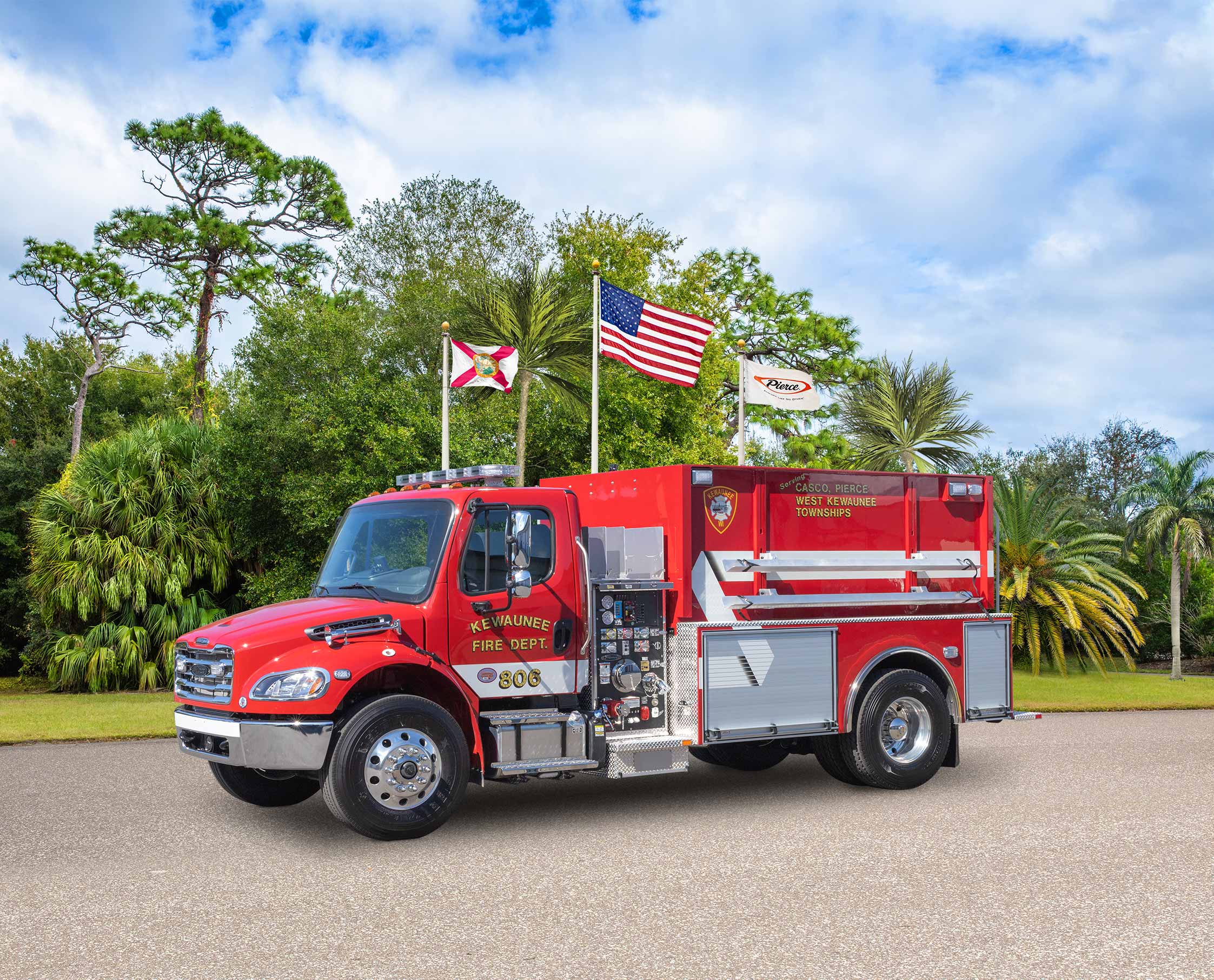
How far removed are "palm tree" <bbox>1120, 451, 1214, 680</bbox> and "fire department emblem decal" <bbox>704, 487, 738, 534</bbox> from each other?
1841cm

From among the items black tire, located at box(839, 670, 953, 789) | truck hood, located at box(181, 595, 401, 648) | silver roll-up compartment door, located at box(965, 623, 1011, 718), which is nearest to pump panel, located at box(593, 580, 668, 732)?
truck hood, located at box(181, 595, 401, 648)

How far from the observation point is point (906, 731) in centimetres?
1031

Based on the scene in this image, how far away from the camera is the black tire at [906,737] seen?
9.93m

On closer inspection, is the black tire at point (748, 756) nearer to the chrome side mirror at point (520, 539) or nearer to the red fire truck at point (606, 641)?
the red fire truck at point (606, 641)

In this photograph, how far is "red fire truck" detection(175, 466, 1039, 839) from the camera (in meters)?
7.80

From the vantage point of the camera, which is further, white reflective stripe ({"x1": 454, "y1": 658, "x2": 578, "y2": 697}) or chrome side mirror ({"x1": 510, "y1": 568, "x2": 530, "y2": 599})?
white reflective stripe ({"x1": 454, "y1": 658, "x2": 578, "y2": 697})

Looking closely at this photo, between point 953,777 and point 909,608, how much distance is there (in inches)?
66.8

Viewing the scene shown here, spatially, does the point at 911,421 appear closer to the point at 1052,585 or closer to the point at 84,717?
the point at 1052,585

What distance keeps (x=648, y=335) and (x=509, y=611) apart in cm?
734

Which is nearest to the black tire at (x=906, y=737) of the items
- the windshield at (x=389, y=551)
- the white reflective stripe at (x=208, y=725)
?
the windshield at (x=389, y=551)

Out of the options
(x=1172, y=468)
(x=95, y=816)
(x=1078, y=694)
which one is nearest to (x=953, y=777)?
(x=95, y=816)

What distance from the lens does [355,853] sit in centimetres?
758

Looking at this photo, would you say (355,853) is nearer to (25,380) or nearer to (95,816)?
(95,816)

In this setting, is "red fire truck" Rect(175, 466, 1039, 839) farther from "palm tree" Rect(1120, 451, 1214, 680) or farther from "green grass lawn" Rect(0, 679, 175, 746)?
"palm tree" Rect(1120, 451, 1214, 680)
